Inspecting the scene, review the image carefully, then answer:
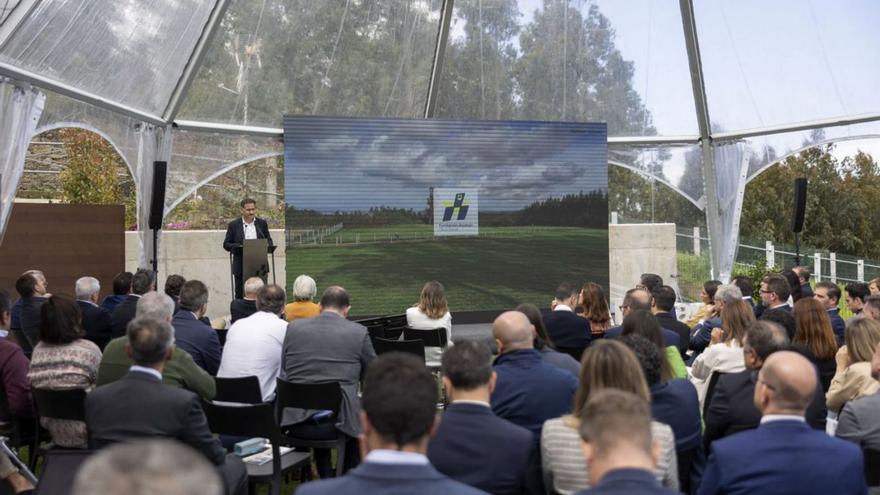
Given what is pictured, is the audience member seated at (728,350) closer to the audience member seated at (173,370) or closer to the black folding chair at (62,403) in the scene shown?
the audience member seated at (173,370)

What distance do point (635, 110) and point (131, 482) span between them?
38.9 ft

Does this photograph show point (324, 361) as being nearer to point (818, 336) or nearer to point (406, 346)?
point (406, 346)

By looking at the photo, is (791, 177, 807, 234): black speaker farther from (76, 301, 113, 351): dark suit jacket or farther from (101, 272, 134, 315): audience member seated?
(76, 301, 113, 351): dark suit jacket

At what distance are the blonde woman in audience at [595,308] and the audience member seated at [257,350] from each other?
2.40 meters

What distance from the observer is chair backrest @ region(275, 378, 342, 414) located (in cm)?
435

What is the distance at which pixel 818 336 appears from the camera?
4816mm

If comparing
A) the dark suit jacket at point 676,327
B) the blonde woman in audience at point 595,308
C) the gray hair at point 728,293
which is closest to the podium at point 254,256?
the blonde woman in audience at point 595,308

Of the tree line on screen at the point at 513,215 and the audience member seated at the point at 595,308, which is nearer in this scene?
the audience member seated at the point at 595,308

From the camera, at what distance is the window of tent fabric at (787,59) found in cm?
1038

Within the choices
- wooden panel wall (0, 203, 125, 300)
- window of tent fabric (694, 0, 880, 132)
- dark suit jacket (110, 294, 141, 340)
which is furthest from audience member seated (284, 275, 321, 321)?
window of tent fabric (694, 0, 880, 132)

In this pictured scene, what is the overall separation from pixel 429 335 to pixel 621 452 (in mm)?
4939

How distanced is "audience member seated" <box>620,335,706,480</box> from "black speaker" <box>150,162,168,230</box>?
7615 millimetres

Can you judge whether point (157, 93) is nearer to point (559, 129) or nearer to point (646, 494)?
point (559, 129)

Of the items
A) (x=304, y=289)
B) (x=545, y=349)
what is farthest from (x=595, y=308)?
(x=545, y=349)
